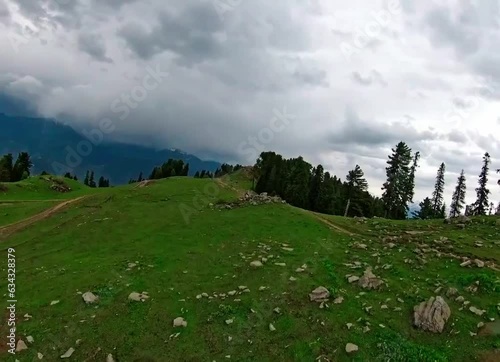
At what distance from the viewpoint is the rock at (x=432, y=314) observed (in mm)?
20578

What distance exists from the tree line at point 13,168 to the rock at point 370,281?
131 meters

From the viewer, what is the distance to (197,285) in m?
26.8

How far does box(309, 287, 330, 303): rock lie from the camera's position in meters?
23.5

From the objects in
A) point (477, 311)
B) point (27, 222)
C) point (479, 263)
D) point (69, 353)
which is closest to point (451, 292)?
point (477, 311)

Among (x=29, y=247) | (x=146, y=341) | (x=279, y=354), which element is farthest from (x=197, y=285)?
(x=29, y=247)

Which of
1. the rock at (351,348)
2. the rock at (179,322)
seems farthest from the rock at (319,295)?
the rock at (179,322)

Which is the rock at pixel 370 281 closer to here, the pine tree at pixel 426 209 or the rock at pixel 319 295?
the rock at pixel 319 295

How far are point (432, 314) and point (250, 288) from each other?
11087 millimetres

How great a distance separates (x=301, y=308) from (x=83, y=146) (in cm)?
4499

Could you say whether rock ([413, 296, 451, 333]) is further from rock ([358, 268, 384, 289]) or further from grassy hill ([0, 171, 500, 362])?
rock ([358, 268, 384, 289])

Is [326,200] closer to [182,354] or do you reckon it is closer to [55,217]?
[55,217]

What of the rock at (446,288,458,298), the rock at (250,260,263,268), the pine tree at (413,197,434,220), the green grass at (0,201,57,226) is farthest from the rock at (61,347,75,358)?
the pine tree at (413,197,434,220)

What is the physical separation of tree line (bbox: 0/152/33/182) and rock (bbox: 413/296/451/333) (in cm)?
13495

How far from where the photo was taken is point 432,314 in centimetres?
2108
